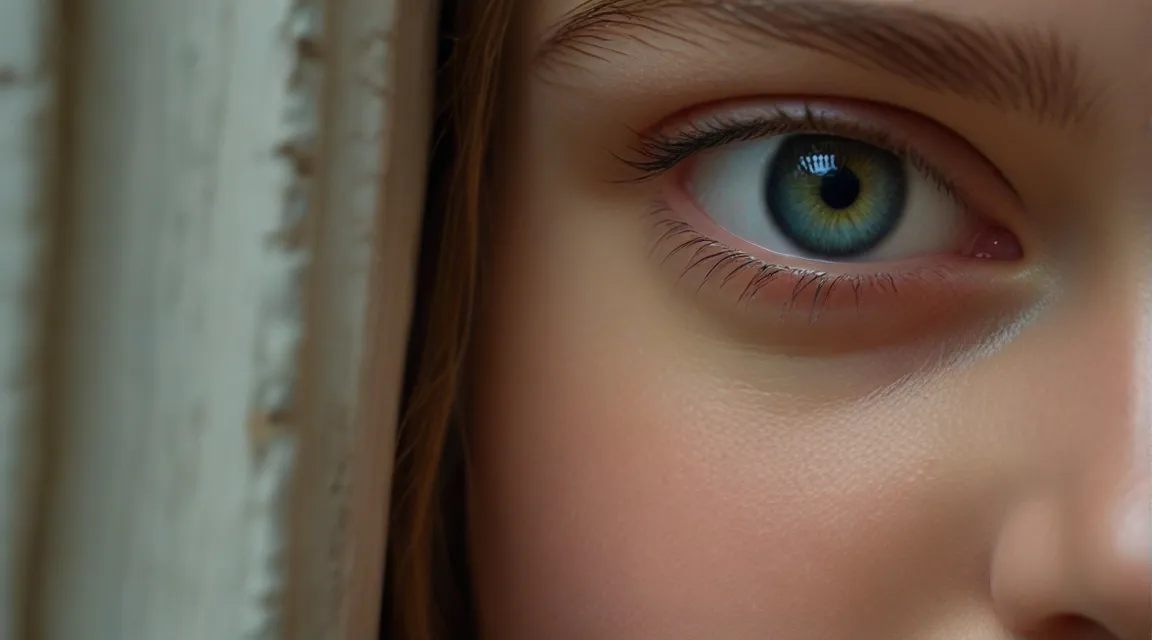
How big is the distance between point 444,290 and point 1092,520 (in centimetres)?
34

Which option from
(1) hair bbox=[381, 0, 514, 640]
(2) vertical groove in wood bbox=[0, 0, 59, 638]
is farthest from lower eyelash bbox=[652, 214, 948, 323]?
(2) vertical groove in wood bbox=[0, 0, 59, 638]

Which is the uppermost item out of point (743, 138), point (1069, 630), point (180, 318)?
point (743, 138)

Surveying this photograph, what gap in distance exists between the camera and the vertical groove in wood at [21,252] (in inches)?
12.5

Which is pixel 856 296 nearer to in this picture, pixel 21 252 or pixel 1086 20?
pixel 1086 20

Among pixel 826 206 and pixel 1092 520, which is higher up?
pixel 826 206

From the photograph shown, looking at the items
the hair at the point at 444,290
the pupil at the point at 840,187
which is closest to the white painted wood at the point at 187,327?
the hair at the point at 444,290

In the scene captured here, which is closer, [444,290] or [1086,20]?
[1086,20]

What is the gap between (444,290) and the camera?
0.52 m

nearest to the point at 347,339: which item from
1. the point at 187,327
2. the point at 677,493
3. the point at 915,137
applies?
the point at 187,327

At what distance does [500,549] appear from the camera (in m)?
0.50

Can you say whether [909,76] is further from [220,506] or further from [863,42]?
[220,506]

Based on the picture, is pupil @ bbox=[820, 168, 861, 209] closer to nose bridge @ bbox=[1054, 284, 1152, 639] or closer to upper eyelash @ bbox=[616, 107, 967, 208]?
upper eyelash @ bbox=[616, 107, 967, 208]

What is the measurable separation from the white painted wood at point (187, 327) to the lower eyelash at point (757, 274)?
19cm

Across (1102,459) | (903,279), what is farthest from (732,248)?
(1102,459)
